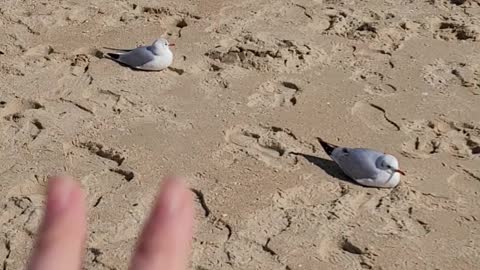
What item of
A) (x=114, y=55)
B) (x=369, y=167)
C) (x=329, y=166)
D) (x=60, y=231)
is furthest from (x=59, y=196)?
(x=114, y=55)

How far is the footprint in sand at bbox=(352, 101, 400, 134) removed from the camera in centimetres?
321

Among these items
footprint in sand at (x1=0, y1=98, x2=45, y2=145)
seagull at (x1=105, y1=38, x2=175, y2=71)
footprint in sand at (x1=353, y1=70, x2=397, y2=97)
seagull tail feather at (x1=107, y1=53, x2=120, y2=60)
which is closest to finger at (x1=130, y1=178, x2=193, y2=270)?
footprint in sand at (x1=0, y1=98, x2=45, y2=145)

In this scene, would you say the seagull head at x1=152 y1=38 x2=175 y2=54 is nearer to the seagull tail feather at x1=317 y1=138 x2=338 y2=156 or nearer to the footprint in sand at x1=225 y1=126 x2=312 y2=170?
the footprint in sand at x1=225 y1=126 x2=312 y2=170

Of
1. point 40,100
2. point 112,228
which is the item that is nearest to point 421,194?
point 112,228

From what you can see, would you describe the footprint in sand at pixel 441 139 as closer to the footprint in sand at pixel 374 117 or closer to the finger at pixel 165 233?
the footprint in sand at pixel 374 117

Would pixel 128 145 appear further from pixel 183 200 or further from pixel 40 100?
pixel 183 200

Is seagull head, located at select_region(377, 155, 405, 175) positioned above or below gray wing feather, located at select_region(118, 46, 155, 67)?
above

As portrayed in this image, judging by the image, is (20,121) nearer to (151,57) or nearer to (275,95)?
(151,57)

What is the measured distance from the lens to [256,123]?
3244 mm

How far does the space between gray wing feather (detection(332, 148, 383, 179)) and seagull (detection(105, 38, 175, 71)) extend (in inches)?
39.7

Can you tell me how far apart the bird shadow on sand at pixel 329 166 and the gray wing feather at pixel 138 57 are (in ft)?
2.92

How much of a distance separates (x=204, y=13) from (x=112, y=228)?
1.77 metres

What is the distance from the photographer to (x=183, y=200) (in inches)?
19.4

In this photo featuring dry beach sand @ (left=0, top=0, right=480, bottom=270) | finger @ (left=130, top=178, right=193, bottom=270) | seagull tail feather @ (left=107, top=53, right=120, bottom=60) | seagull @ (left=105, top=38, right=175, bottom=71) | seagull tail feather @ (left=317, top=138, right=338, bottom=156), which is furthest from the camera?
seagull tail feather @ (left=107, top=53, right=120, bottom=60)
